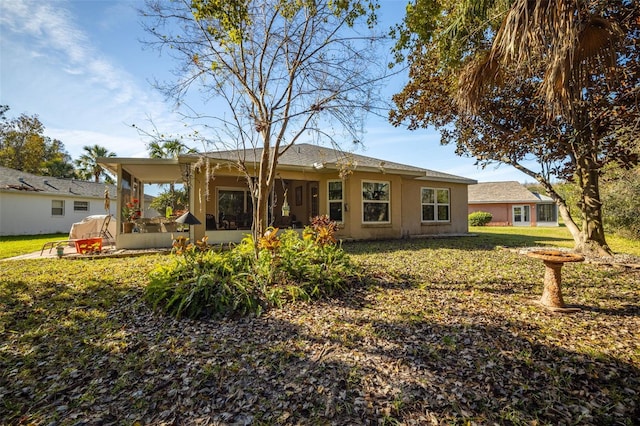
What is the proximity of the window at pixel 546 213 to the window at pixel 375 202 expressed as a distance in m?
23.2

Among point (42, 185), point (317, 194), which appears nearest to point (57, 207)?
point (42, 185)

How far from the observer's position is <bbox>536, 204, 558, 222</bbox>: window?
1074 inches

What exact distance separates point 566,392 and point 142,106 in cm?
809

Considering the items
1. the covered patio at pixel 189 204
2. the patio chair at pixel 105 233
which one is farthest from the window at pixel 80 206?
the patio chair at pixel 105 233

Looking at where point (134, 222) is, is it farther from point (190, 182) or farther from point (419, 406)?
point (419, 406)

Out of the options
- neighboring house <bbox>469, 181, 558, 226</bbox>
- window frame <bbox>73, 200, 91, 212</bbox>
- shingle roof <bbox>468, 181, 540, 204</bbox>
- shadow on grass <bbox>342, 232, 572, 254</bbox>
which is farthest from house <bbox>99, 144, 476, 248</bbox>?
neighboring house <bbox>469, 181, 558, 226</bbox>

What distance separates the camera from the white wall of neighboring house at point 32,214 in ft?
51.9

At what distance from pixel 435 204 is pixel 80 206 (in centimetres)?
2221

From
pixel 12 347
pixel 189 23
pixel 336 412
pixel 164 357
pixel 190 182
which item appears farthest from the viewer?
pixel 190 182

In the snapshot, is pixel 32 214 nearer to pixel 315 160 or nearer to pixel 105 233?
pixel 105 233

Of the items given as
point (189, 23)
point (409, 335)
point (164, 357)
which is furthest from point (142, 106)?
point (409, 335)

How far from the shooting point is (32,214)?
1681 cm

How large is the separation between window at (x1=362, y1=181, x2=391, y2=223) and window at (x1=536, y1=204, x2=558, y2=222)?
2324 cm

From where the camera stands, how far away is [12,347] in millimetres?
3164
